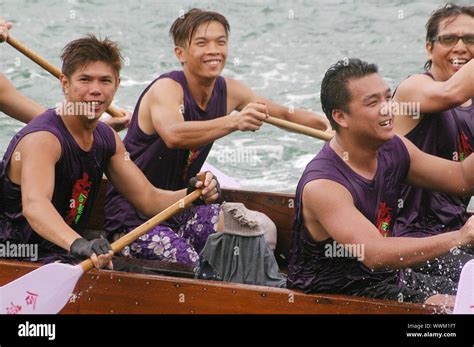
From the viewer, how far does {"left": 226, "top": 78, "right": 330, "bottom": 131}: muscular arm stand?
534 cm

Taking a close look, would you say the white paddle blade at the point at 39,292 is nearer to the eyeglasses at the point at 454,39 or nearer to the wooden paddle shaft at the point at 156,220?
the wooden paddle shaft at the point at 156,220

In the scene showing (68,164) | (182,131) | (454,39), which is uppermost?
(454,39)

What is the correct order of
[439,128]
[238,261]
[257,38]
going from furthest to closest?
[257,38] < [439,128] < [238,261]

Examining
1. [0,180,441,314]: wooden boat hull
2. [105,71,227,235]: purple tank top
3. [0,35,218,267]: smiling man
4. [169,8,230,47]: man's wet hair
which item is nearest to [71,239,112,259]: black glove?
[0,35,218,267]: smiling man

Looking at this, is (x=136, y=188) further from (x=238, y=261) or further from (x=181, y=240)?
(x=238, y=261)

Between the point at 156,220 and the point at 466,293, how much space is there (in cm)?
124

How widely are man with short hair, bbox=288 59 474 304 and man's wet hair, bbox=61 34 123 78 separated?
890mm

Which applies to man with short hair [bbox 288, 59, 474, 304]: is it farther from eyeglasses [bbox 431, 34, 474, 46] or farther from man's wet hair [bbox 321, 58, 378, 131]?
eyeglasses [bbox 431, 34, 474, 46]

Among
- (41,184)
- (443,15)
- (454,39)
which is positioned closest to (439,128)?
(454,39)

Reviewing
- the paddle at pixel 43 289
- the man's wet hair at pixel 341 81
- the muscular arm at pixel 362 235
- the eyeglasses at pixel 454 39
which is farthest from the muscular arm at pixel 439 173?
the paddle at pixel 43 289

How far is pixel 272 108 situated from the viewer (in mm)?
5441

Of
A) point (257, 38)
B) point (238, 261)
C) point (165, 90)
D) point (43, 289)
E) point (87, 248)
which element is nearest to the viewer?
point (87, 248)

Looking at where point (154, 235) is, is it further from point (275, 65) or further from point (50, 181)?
point (275, 65)
